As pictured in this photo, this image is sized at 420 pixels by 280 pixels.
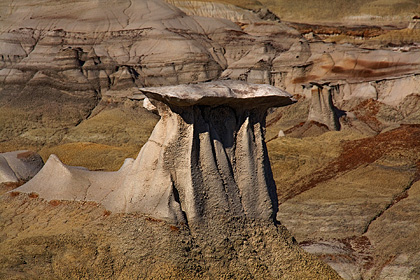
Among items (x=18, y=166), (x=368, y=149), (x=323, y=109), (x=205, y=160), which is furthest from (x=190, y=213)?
(x=323, y=109)

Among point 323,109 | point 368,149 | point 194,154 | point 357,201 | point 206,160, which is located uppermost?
point 194,154

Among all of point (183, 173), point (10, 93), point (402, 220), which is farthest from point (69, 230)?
point (10, 93)

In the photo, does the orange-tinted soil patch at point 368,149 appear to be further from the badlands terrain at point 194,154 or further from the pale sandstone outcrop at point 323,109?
the pale sandstone outcrop at point 323,109

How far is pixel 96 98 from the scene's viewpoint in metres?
30.2

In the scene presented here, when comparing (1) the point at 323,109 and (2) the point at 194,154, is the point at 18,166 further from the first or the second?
(1) the point at 323,109

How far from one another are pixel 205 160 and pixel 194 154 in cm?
18

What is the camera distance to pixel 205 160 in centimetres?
676

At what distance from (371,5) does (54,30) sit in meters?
46.7

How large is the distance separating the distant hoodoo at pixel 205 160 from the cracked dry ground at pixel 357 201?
3.07m

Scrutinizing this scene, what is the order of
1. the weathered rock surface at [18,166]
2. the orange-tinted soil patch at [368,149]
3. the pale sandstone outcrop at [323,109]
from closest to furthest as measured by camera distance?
the weathered rock surface at [18,166], the orange-tinted soil patch at [368,149], the pale sandstone outcrop at [323,109]

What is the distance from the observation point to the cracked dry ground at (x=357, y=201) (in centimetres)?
962

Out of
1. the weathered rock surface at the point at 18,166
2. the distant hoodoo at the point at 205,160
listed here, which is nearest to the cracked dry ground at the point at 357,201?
the distant hoodoo at the point at 205,160

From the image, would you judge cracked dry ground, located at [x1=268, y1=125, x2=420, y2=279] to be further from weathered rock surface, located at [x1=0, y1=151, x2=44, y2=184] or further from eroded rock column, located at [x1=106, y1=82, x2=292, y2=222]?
weathered rock surface, located at [x1=0, y1=151, x2=44, y2=184]

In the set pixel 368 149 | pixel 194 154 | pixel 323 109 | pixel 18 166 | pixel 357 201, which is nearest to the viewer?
pixel 194 154
